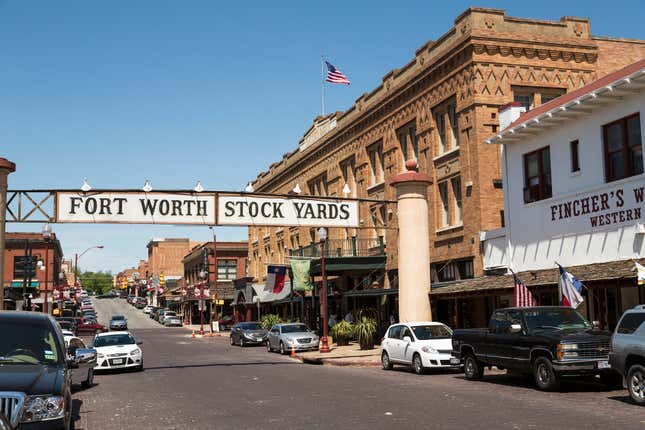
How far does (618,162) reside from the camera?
22.5 m

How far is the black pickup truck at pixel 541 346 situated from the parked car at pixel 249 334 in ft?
79.6

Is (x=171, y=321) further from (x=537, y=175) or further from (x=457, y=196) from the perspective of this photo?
(x=537, y=175)

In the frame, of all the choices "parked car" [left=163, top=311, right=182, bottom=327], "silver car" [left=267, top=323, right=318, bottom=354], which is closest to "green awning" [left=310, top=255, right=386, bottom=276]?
"silver car" [left=267, top=323, right=318, bottom=354]

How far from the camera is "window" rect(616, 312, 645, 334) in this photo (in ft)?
45.2

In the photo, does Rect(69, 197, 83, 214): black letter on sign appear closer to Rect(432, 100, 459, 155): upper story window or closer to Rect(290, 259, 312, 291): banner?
Rect(290, 259, 312, 291): banner

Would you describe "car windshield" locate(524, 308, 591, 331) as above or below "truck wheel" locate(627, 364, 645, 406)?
above

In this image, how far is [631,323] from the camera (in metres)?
14.0

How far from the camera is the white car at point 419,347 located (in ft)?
69.5

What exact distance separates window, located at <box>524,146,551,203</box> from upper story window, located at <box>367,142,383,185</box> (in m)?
14.4

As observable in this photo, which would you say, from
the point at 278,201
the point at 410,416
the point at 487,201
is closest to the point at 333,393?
the point at 410,416

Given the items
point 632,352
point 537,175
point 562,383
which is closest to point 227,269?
point 537,175

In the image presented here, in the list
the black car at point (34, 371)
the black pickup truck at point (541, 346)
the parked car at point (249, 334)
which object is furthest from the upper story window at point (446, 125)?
the black car at point (34, 371)

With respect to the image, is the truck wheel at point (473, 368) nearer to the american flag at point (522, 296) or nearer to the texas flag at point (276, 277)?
the american flag at point (522, 296)

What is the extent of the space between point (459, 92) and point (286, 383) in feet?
56.8
